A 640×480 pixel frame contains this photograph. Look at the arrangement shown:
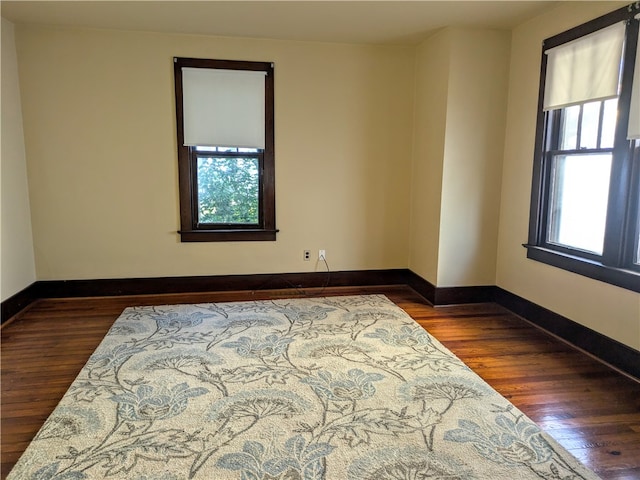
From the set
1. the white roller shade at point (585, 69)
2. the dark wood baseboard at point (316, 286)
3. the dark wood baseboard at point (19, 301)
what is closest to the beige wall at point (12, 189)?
the dark wood baseboard at point (19, 301)

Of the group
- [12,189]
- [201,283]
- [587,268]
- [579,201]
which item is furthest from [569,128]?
[12,189]

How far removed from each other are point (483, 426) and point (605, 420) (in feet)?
2.23

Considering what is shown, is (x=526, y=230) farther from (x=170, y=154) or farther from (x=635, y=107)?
(x=170, y=154)

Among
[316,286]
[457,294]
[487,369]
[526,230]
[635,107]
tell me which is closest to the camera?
[635,107]

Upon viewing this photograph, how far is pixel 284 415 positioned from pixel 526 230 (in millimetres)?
2706

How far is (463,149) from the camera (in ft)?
13.1

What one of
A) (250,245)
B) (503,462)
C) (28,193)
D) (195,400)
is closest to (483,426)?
(503,462)

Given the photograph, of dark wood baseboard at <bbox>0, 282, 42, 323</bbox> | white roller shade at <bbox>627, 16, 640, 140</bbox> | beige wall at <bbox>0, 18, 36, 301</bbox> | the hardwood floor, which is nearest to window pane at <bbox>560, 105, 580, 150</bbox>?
white roller shade at <bbox>627, 16, 640, 140</bbox>

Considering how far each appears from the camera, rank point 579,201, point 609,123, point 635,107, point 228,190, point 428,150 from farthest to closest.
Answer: point 228,190, point 428,150, point 579,201, point 609,123, point 635,107

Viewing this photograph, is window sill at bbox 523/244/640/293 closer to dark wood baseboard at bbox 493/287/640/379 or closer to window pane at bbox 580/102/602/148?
dark wood baseboard at bbox 493/287/640/379

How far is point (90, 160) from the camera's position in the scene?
4.16m

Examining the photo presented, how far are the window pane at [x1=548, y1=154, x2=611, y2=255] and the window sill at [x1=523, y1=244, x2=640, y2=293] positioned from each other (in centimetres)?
12

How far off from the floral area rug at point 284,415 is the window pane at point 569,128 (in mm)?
1836

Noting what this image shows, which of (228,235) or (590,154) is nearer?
(590,154)
